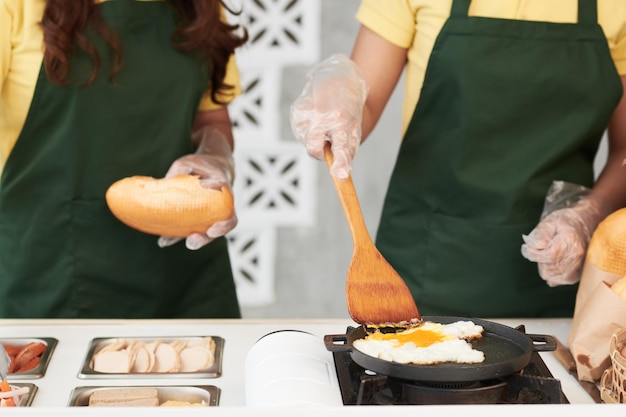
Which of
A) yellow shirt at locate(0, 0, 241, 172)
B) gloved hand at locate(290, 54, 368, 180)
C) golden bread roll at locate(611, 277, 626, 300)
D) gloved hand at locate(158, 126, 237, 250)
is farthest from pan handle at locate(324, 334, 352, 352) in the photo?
yellow shirt at locate(0, 0, 241, 172)

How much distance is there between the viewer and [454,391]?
45.3 inches

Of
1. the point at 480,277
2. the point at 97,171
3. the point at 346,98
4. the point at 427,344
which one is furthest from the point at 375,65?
the point at 427,344

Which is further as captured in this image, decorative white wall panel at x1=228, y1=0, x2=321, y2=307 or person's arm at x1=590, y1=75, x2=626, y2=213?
decorative white wall panel at x1=228, y1=0, x2=321, y2=307

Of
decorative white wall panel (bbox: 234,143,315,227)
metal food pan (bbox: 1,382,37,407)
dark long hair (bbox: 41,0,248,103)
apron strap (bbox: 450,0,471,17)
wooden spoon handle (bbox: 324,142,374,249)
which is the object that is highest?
apron strap (bbox: 450,0,471,17)

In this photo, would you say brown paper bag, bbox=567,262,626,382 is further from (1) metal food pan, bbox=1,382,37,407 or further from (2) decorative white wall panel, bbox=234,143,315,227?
(2) decorative white wall panel, bbox=234,143,315,227

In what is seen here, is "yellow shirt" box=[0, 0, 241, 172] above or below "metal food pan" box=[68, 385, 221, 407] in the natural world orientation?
above

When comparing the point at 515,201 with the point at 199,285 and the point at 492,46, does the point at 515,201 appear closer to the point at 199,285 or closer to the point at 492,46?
the point at 492,46

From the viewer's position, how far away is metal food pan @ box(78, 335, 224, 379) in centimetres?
147

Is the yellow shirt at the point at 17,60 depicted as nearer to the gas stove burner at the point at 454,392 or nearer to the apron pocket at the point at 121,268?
the apron pocket at the point at 121,268

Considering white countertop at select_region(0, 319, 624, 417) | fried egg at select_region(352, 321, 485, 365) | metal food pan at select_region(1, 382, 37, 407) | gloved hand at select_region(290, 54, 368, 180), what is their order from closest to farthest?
white countertop at select_region(0, 319, 624, 417) < fried egg at select_region(352, 321, 485, 365) < metal food pan at select_region(1, 382, 37, 407) < gloved hand at select_region(290, 54, 368, 180)

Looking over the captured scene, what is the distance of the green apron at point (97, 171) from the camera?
6.52 feet

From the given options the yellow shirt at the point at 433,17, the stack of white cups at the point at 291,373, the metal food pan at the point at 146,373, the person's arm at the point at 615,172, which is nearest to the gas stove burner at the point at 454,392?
the stack of white cups at the point at 291,373

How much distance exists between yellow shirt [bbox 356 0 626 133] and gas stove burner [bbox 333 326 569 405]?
100 centimetres

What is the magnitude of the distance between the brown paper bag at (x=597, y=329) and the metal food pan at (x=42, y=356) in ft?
3.11
